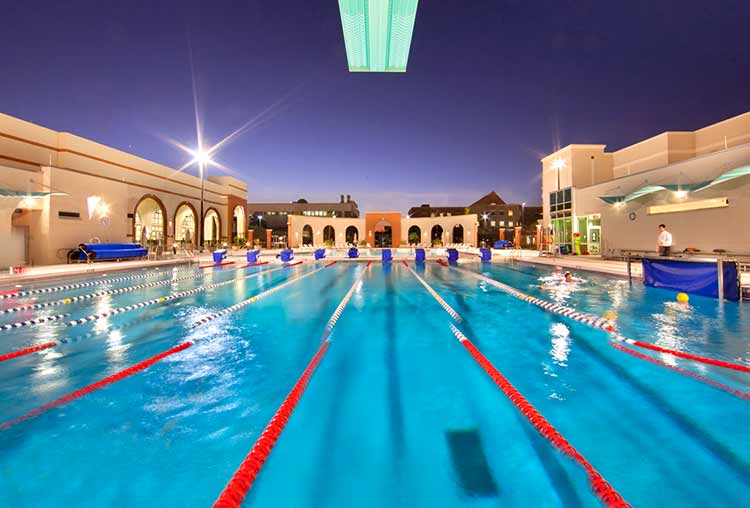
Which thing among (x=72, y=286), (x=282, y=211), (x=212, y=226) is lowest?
(x=72, y=286)

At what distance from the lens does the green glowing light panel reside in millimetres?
10062

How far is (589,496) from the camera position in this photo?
2.00 metres

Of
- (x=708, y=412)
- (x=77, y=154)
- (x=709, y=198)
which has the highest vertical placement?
(x=77, y=154)

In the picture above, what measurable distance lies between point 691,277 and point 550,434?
868 cm

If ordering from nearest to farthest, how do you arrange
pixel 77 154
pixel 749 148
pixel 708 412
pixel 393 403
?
pixel 708 412 < pixel 393 403 < pixel 749 148 < pixel 77 154

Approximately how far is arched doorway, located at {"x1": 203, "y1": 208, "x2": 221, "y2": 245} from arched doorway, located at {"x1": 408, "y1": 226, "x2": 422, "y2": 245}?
809 inches

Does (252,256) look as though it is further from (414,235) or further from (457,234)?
(457,234)

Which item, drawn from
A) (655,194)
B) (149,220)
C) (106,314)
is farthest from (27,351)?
(149,220)

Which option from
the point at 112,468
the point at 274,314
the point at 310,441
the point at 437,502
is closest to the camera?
the point at 437,502

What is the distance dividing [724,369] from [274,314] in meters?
6.94

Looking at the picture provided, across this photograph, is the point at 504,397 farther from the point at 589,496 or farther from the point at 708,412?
the point at 708,412

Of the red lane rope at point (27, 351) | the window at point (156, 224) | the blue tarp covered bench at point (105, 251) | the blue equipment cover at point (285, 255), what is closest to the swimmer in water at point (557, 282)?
the red lane rope at point (27, 351)

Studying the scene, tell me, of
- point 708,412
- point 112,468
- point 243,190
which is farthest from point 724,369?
point 243,190

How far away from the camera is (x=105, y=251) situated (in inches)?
638
